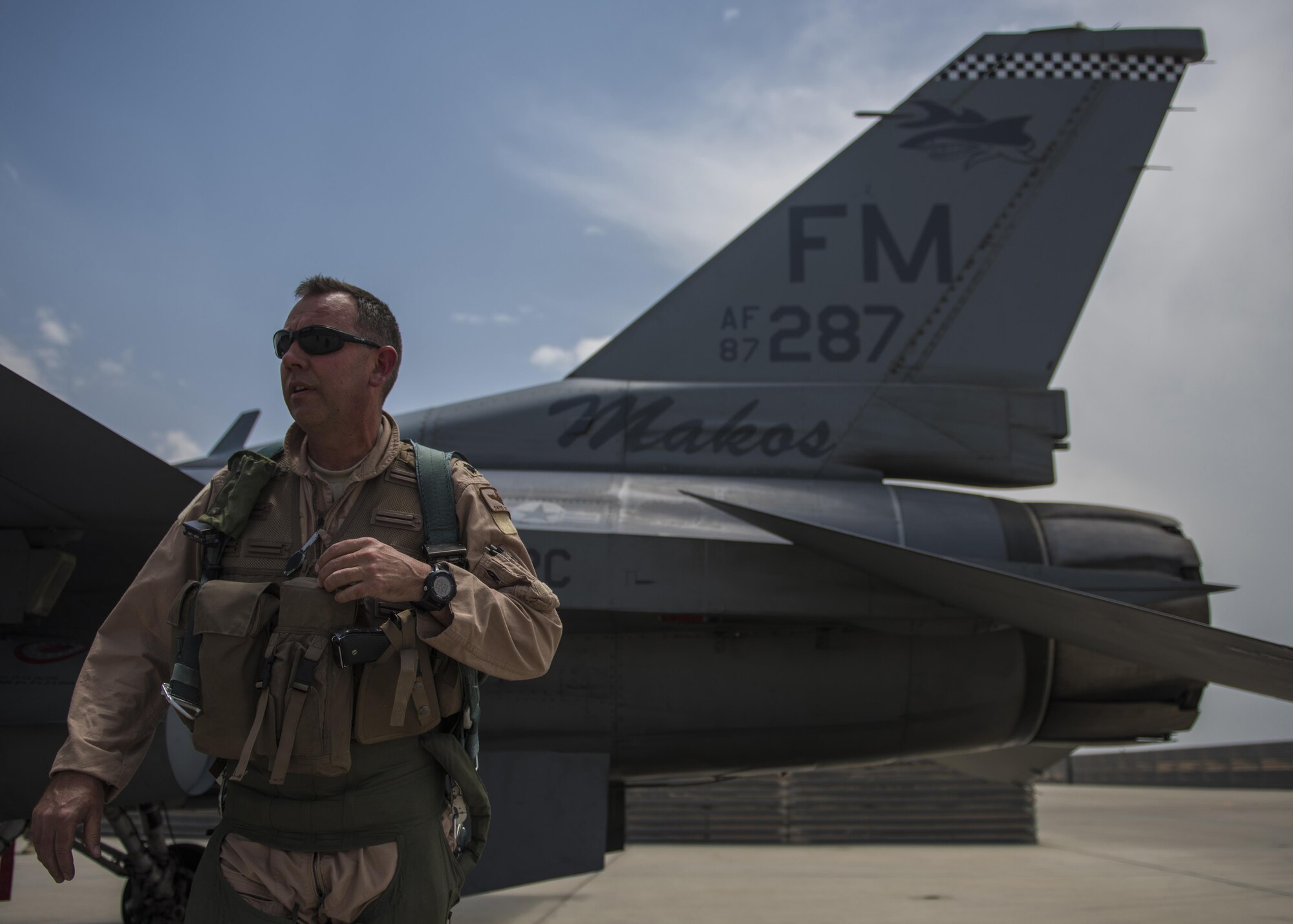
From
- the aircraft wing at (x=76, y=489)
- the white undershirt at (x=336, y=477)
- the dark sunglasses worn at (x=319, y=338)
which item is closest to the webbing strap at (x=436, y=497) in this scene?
the white undershirt at (x=336, y=477)

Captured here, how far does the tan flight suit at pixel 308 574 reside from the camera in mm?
1675

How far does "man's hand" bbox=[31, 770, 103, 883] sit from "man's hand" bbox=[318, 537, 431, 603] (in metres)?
0.51

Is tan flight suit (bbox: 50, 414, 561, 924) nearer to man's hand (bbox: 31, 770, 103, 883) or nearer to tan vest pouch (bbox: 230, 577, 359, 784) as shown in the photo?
man's hand (bbox: 31, 770, 103, 883)

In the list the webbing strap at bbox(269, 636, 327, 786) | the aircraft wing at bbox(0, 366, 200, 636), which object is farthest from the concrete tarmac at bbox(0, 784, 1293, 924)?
the webbing strap at bbox(269, 636, 327, 786)

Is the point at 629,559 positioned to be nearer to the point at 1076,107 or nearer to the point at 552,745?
the point at 552,745

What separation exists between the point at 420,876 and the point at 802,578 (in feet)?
9.61

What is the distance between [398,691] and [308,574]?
0.31 meters

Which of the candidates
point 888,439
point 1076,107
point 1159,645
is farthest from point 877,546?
point 1076,107

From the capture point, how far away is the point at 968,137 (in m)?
5.62

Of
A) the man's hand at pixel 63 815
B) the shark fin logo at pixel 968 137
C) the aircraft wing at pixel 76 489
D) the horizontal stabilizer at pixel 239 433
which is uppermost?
the shark fin logo at pixel 968 137

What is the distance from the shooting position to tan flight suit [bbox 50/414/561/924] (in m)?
Result: 1.67

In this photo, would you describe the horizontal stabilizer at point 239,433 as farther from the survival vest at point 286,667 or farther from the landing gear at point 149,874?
the survival vest at point 286,667

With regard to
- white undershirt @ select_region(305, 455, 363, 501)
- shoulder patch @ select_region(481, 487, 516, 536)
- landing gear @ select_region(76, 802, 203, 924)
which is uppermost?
white undershirt @ select_region(305, 455, 363, 501)

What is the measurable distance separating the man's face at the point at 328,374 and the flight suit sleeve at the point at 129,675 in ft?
0.93
